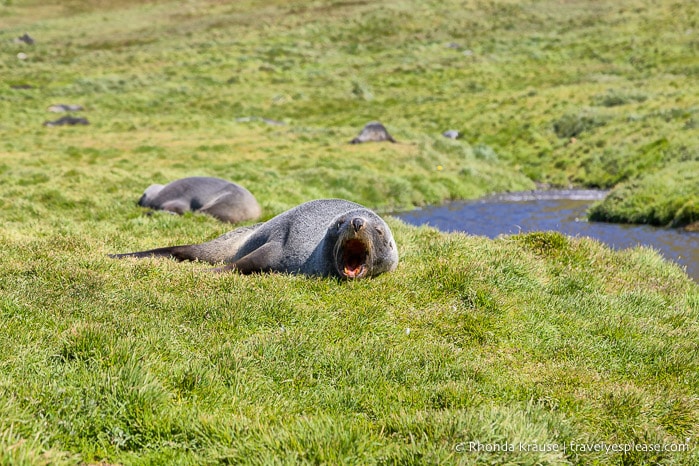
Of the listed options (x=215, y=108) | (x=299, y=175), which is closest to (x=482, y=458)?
(x=299, y=175)

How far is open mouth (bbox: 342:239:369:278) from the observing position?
27.9 feet

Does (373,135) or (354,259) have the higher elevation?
(354,259)

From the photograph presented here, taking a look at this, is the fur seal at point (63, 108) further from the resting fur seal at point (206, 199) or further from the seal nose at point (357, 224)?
the seal nose at point (357, 224)

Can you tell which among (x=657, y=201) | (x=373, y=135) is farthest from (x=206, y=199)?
(x=373, y=135)

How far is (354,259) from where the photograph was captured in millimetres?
8680

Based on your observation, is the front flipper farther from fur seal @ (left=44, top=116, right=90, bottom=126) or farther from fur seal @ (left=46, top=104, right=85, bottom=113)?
fur seal @ (left=46, top=104, right=85, bottom=113)

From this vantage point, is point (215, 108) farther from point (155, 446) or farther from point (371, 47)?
point (155, 446)

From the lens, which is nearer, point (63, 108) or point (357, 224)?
point (357, 224)

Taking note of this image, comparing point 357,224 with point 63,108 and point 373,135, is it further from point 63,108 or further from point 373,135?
point 63,108

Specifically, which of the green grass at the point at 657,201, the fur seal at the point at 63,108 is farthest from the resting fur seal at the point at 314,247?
the fur seal at the point at 63,108

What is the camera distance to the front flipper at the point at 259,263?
926 centimetres

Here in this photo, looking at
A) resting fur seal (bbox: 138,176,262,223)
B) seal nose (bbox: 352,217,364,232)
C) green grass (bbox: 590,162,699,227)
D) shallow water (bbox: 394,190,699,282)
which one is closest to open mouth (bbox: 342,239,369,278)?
seal nose (bbox: 352,217,364,232)

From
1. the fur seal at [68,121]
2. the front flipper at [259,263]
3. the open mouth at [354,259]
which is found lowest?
the fur seal at [68,121]

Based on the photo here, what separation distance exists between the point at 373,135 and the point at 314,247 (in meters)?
25.5
